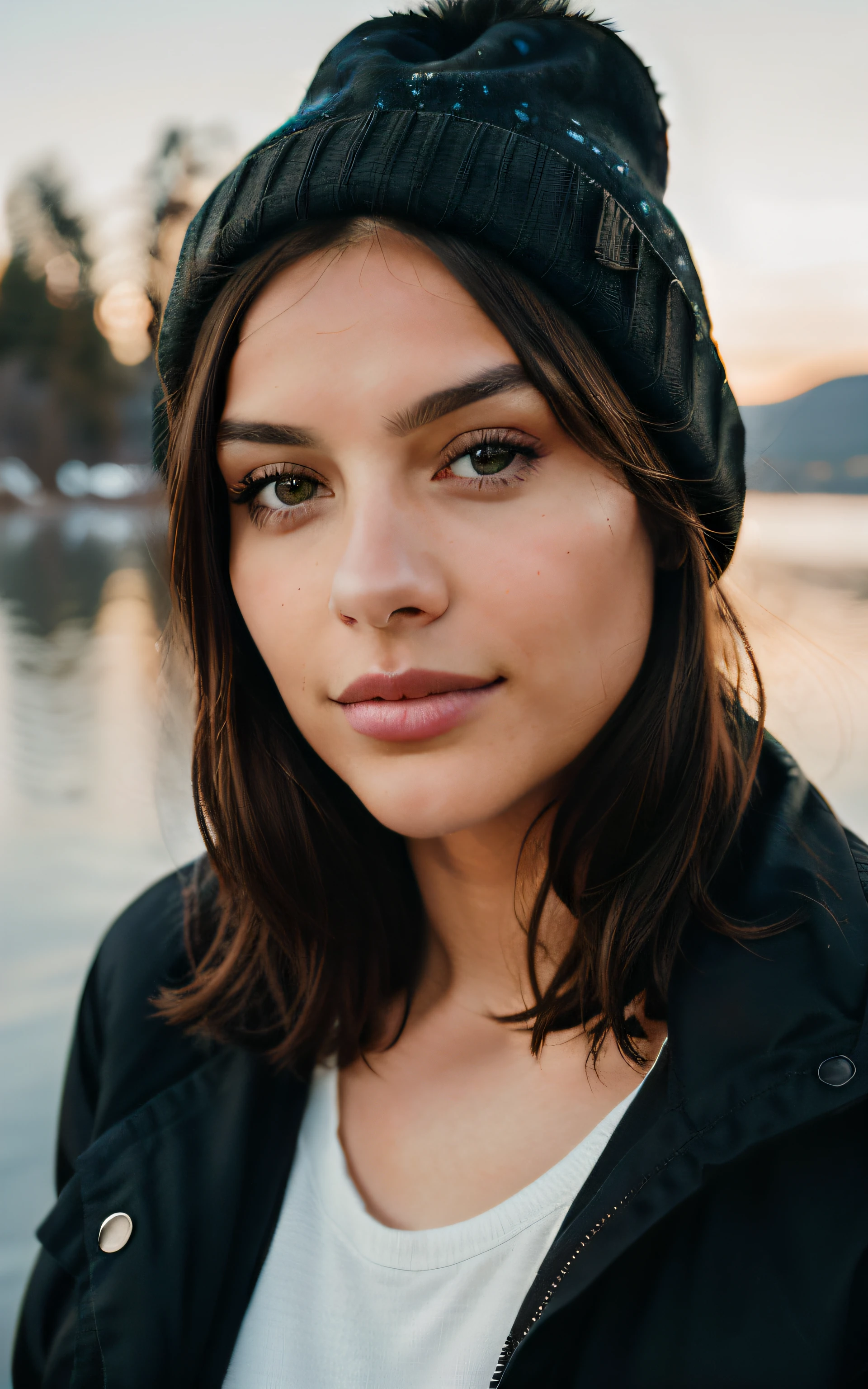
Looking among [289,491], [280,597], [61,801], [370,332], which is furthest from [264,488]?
[61,801]

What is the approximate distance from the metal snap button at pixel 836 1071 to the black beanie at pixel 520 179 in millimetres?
681

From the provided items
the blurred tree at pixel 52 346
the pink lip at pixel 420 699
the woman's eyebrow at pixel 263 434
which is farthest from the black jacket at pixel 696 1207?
the blurred tree at pixel 52 346

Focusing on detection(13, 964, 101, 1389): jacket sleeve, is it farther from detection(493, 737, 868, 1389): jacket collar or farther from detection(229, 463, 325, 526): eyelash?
detection(229, 463, 325, 526): eyelash

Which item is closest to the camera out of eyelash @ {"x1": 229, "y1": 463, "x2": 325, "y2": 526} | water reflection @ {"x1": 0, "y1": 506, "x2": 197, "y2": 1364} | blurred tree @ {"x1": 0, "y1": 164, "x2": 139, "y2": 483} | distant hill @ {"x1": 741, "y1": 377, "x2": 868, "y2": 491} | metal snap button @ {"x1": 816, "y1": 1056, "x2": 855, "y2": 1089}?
metal snap button @ {"x1": 816, "y1": 1056, "x2": 855, "y2": 1089}

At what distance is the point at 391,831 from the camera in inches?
56.2

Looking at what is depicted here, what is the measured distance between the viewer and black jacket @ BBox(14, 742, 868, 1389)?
82cm

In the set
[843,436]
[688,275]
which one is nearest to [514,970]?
[688,275]

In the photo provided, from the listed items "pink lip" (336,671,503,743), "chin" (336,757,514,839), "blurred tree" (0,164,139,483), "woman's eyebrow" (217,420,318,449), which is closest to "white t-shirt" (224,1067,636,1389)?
"chin" (336,757,514,839)

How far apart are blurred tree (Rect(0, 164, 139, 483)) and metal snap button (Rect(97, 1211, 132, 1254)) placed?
6.84 m

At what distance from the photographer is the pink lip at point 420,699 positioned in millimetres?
926

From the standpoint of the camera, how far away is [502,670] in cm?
93

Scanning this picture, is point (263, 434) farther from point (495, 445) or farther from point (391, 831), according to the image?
point (391, 831)

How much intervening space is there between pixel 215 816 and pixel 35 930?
171 centimetres

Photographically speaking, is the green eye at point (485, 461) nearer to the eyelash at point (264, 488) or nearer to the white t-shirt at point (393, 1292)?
the eyelash at point (264, 488)
